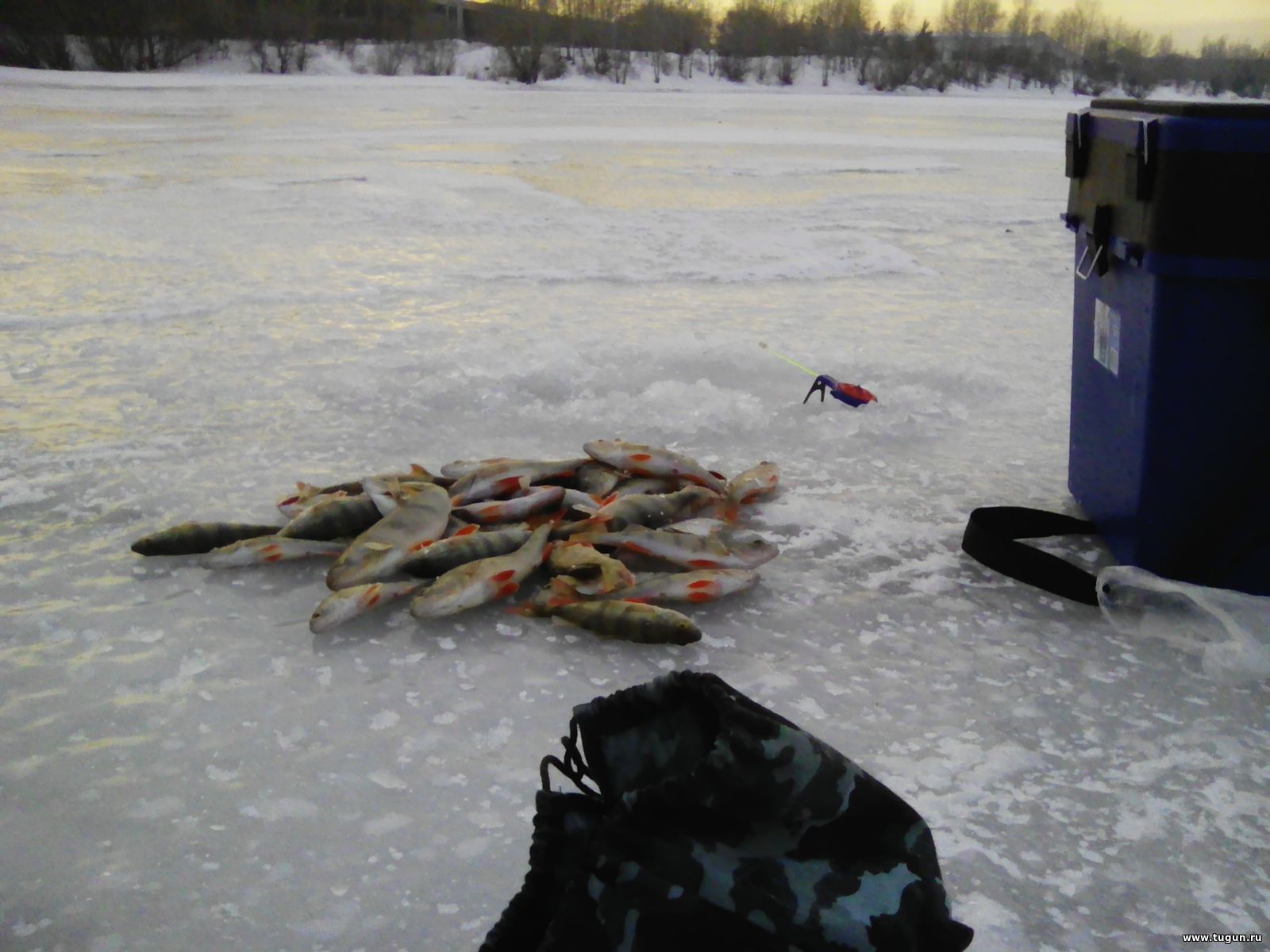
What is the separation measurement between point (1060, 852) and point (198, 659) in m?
2.11

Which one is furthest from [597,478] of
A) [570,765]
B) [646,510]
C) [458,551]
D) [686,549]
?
[570,765]

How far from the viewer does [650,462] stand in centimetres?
388

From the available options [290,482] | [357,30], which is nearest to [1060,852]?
[290,482]

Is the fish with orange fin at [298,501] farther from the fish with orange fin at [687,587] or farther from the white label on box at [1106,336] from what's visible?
the white label on box at [1106,336]

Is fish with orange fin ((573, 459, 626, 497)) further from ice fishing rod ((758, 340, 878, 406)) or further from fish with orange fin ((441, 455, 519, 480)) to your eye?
ice fishing rod ((758, 340, 878, 406))

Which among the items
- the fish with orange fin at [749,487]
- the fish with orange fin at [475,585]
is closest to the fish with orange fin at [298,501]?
the fish with orange fin at [475,585]

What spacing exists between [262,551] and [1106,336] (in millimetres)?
2672

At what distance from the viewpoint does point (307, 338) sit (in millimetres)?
6344

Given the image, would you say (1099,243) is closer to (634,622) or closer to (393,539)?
(634,622)

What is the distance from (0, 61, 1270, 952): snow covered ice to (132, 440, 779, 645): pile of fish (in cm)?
9

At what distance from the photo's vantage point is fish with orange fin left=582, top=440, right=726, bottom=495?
153 inches

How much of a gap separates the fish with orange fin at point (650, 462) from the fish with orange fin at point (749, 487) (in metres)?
0.05

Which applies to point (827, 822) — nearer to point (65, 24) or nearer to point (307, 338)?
point (307, 338)

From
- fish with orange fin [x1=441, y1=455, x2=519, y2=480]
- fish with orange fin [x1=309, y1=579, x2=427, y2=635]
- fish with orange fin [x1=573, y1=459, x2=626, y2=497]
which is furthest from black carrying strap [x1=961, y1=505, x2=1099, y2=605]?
fish with orange fin [x1=309, y1=579, x2=427, y2=635]
